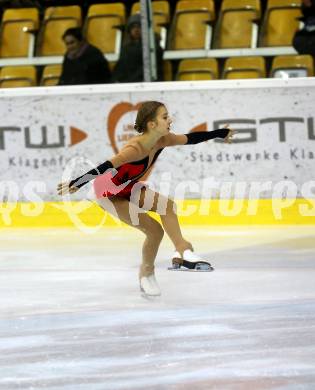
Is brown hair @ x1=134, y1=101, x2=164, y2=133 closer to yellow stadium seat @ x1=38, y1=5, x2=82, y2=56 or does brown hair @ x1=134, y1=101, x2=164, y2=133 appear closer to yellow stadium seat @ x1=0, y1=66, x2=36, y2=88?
yellow stadium seat @ x1=0, y1=66, x2=36, y2=88

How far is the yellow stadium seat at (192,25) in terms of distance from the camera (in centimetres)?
1179

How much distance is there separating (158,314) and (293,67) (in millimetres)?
4866

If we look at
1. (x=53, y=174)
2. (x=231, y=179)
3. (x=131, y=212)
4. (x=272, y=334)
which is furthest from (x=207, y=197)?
(x=272, y=334)

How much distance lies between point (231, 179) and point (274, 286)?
115 inches

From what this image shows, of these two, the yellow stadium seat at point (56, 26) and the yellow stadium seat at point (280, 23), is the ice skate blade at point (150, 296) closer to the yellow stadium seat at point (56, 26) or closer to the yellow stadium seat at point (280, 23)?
the yellow stadium seat at point (280, 23)

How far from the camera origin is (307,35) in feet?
35.7

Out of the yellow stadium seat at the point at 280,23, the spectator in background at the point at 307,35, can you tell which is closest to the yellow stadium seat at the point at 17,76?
the yellow stadium seat at the point at 280,23

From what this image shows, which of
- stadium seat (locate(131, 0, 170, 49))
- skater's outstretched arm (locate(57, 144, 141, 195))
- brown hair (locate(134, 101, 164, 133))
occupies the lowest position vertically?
skater's outstretched arm (locate(57, 144, 141, 195))

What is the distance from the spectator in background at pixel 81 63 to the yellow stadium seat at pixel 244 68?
117cm

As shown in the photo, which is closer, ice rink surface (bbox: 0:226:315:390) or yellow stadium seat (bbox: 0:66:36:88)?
ice rink surface (bbox: 0:226:315:390)

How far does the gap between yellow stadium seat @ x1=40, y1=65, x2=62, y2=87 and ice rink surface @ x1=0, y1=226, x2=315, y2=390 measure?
2.68 m

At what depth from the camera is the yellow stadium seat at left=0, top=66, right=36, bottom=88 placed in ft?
38.8

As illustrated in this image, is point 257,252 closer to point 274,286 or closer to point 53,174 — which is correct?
point 274,286

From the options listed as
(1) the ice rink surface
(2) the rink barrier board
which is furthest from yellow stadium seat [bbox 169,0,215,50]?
(1) the ice rink surface
